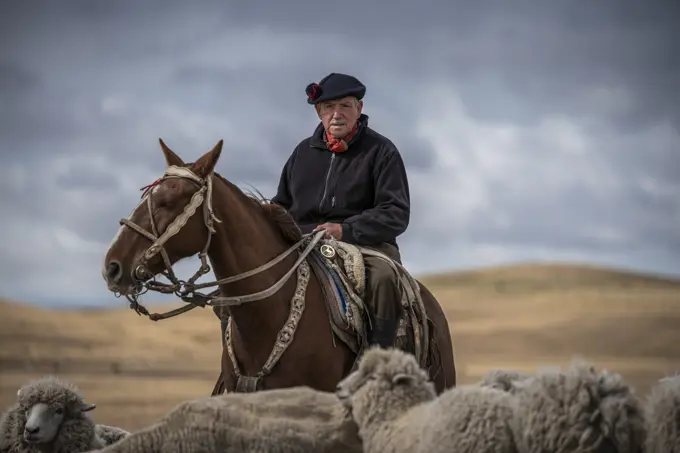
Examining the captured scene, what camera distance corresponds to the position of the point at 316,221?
814 centimetres

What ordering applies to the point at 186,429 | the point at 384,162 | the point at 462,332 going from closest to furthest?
the point at 186,429, the point at 384,162, the point at 462,332

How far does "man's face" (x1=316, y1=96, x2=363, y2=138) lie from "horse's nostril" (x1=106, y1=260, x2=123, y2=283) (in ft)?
7.28

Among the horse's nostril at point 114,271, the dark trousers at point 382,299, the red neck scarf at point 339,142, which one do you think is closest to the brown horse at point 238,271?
the horse's nostril at point 114,271

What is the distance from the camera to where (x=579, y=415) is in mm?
3650

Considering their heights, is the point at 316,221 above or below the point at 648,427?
above

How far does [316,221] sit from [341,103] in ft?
3.05

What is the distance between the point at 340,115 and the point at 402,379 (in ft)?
13.6

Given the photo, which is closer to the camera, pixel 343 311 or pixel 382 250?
pixel 343 311

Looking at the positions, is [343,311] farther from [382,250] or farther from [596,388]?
[596,388]

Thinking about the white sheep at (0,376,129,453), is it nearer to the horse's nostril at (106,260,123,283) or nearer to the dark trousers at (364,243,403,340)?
the horse's nostril at (106,260,123,283)

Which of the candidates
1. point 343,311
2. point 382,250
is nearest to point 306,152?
point 382,250

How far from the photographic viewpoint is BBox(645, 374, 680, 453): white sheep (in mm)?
3732

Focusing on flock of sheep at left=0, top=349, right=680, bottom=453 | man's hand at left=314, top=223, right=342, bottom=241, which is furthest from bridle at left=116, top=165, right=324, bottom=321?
flock of sheep at left=0, top=349, right=680, bottom=453

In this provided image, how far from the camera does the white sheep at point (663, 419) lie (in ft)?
12.2
